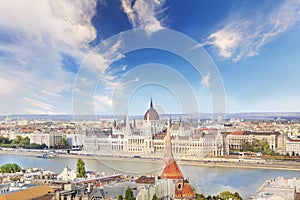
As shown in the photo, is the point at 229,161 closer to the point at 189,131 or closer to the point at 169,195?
the point at 189,131

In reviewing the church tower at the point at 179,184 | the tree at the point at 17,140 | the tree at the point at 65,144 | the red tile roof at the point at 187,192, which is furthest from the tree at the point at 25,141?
the red tile roof at the point at 187,192

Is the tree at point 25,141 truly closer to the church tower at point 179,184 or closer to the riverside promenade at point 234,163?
the riverside promenade at point 234,163

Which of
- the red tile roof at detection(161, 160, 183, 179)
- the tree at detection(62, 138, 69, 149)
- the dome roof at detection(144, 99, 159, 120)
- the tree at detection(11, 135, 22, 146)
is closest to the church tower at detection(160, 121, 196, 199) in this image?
the red tile roof at detection(161, 160, 183, 179)

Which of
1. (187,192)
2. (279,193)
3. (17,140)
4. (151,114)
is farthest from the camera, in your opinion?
(17,140)

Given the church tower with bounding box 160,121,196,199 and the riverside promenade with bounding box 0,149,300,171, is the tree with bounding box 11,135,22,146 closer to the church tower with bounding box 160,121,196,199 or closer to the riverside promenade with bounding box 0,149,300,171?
the riverside promenade with bounding box 0,149,300,171

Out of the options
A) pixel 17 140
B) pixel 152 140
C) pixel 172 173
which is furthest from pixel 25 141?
pixel 172 173

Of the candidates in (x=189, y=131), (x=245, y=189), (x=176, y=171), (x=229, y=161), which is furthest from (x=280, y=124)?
(x=176, y=171)

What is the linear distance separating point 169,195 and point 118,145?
35.9 feet

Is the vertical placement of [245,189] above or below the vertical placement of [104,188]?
below

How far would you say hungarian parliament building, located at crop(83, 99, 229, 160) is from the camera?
13.5 m

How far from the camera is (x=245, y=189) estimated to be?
7051 millimetres

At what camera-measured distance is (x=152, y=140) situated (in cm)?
1509

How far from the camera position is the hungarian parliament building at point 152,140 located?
13.5m

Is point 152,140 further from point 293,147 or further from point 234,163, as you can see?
point 293,147
